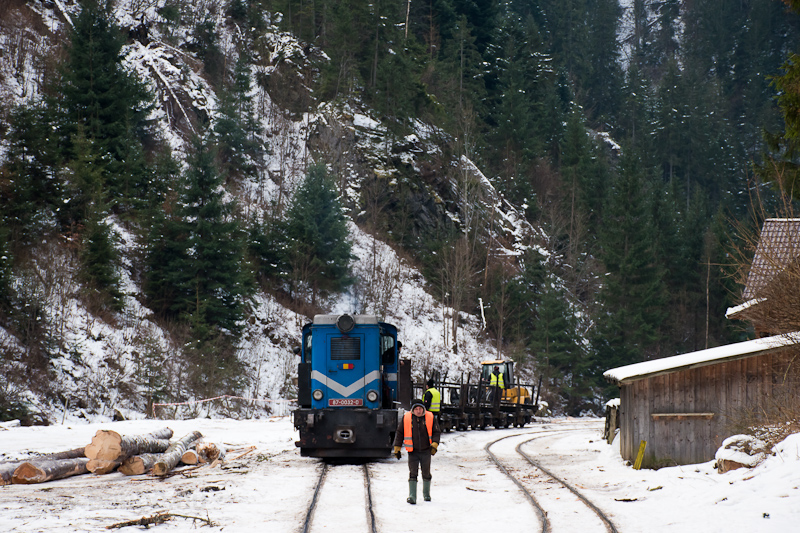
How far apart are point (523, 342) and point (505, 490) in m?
34.7

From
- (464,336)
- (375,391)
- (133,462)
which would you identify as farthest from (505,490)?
(464,336)

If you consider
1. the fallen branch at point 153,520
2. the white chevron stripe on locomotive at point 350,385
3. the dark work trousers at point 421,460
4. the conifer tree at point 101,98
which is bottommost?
the fallen branch at point 153,520

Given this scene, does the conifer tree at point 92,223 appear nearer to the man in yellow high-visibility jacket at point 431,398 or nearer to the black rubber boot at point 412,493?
the man in yellow high-visibility jacket at point 431,398

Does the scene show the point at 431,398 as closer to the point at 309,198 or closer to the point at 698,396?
the point at 698,396

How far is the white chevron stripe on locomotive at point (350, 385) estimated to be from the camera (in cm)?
1561

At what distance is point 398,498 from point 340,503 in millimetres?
1134

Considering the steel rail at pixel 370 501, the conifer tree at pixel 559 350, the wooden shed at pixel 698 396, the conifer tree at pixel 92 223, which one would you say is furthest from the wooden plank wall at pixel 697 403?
the conifer tree at pixel 559 350

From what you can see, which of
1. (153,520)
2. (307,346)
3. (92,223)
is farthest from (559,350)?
(153,520)

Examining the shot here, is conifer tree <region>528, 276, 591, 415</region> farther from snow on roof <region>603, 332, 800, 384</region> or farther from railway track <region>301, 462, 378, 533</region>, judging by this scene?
railway track <region>301, 462, 378, 533</region>

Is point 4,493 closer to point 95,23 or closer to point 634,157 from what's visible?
point 95,23

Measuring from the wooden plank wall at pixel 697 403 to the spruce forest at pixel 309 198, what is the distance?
520 cm

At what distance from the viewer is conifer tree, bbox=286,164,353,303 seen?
39969 mm

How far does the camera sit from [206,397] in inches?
1149

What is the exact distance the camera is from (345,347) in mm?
15867
